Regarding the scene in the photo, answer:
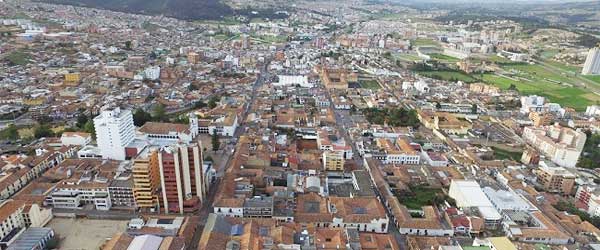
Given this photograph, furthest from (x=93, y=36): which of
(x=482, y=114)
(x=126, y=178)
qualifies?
(x=482, y=114)

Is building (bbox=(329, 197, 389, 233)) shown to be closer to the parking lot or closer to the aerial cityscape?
the aerial cityscape

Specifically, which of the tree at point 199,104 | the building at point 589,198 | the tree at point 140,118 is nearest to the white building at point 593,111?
the building at point 589,198

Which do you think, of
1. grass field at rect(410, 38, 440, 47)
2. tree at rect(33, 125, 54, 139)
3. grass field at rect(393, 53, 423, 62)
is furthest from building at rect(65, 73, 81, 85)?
grass field at rect(410, 38, 440, 47)

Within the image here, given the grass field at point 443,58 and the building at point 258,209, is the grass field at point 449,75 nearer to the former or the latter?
the grass field at point 443,58

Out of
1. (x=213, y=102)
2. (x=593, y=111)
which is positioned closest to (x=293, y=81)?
(x=213, y=102)

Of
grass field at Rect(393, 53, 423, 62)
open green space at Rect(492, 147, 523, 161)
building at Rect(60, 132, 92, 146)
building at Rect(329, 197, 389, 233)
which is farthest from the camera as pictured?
grass field at Rect(393, 53, 423, 62)
